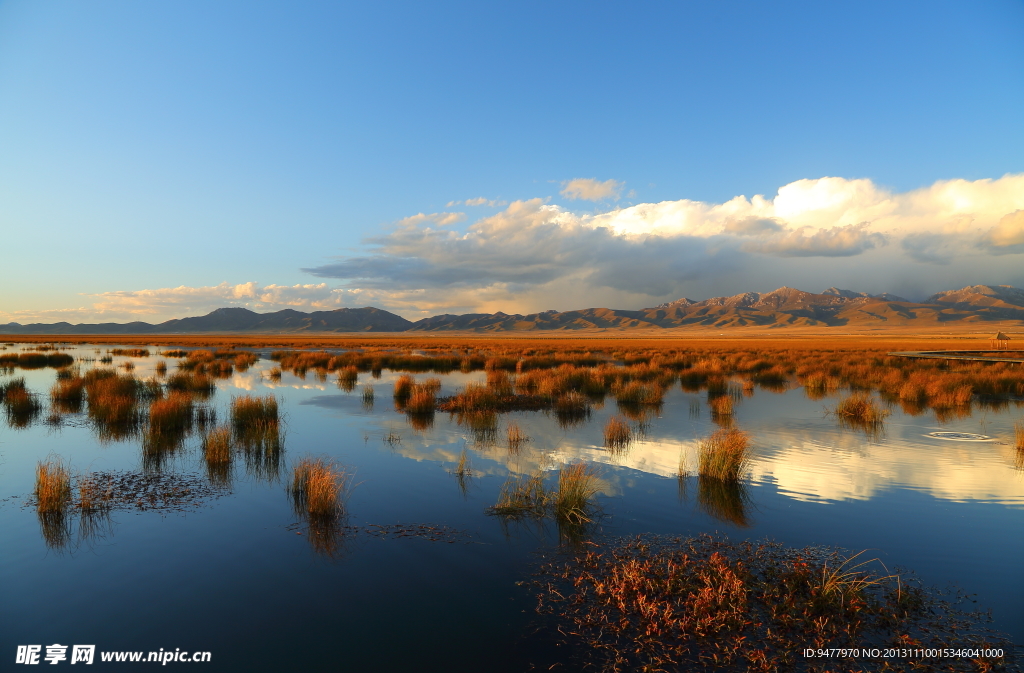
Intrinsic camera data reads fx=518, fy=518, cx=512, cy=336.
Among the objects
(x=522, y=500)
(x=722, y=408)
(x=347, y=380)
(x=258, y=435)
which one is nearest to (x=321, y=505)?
(x=522, y=500)

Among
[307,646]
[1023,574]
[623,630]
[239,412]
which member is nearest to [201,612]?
[307,646]

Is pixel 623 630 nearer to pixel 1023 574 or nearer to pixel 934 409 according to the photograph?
pixel 1023 574

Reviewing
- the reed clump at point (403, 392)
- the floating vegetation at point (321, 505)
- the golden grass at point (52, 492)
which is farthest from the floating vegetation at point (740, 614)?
the reed clump at point (403, 392)

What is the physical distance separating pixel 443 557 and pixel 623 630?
8.42 ft

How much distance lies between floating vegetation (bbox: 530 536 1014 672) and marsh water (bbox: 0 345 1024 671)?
41cm

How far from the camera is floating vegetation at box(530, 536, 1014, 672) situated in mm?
4520

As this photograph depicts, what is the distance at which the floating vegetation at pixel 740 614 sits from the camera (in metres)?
4.52

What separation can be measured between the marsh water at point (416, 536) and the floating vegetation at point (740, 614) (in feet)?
1.34

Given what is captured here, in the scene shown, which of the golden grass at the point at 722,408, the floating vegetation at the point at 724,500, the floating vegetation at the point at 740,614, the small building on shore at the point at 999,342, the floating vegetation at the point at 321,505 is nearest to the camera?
the floating vegetation at the point at 740,614

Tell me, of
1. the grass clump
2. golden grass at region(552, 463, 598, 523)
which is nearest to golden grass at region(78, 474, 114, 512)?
the grass clump

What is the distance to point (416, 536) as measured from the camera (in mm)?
7273

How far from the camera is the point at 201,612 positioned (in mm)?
5344

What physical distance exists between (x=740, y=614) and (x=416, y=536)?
4.20 m

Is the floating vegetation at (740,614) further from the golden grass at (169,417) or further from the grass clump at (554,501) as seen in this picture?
the golden grass at (169,417)
